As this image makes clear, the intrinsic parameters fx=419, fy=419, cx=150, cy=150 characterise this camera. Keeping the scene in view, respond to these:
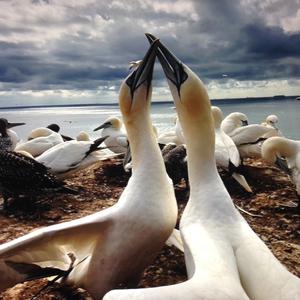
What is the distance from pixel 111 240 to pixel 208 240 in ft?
2.58

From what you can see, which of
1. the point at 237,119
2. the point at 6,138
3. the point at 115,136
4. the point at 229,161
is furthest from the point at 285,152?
the point at 6,138

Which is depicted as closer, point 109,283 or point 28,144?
Result: point 109,283

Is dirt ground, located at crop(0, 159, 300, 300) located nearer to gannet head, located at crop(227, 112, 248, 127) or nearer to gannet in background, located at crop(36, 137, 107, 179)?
gannet in background, located at crop(36, 137, 107, 179)

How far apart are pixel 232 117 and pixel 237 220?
8.93m

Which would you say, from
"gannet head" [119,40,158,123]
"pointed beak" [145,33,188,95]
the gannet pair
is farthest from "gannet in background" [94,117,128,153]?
"pointed beak" [145,33,188,95]

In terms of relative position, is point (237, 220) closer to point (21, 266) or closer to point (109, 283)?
point (109, 283)

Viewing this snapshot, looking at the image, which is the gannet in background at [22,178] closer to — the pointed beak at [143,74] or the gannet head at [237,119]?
the pointed beak at [143,74]

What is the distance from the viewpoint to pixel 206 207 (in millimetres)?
2910

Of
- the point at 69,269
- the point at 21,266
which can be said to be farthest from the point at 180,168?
the point at 21,266

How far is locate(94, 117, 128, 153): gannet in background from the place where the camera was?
998 cm

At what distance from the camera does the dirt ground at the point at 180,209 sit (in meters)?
3.61

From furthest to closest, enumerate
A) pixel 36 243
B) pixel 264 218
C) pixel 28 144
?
1. pixel 28 144
2. pixel 264 218
3. pixel 36 243

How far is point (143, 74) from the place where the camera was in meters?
3.58

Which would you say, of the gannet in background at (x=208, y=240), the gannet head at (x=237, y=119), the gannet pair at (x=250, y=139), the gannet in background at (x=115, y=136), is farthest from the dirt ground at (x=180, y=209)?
the gannet head at (x=237, y=119)
